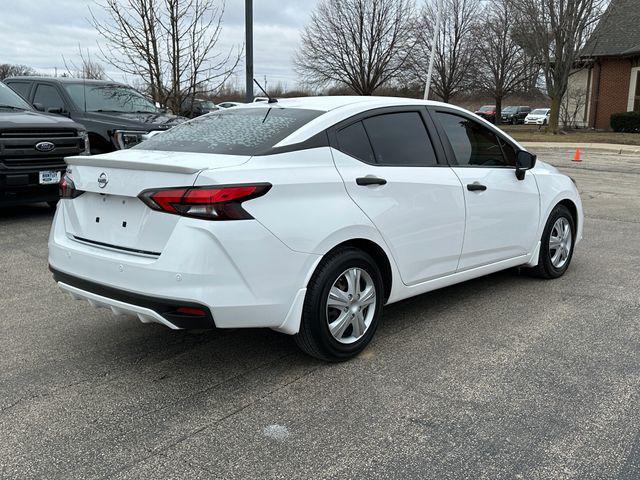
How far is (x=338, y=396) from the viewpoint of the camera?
11.1 ft

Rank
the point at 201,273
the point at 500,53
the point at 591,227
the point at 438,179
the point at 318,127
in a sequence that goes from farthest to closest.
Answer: the point at 500,53, the point at 591,227, the point at 438,179, the point at 318,127, the point at 201,273

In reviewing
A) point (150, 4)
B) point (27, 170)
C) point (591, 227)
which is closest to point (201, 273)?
point (27, 170)

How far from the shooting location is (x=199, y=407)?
3.26 m


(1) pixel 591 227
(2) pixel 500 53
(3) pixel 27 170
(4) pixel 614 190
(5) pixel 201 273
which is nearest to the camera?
(5) pixel 201 273

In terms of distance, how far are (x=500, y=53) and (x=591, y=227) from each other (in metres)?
37.2

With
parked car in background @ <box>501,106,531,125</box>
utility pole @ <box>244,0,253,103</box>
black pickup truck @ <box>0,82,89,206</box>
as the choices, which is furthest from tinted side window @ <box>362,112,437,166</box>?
parked car in background @ <box>501,106,531,125</box>

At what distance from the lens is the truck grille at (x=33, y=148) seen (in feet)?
25.6

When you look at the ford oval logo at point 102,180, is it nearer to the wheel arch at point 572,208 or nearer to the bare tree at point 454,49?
the wheel arch at point 572,208

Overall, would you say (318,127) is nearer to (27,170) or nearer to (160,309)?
(160,309)

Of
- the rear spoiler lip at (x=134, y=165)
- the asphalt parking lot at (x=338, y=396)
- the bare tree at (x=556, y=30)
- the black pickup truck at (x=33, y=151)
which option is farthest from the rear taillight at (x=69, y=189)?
the bare tree at (x=556, y=30)

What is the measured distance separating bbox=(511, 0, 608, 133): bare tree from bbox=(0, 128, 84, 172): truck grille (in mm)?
26437

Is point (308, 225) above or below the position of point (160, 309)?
above

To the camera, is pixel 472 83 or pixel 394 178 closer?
pixel 394 178

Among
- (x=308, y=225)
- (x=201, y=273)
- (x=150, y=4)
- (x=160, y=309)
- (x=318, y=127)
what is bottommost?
(x=160, y=309)
